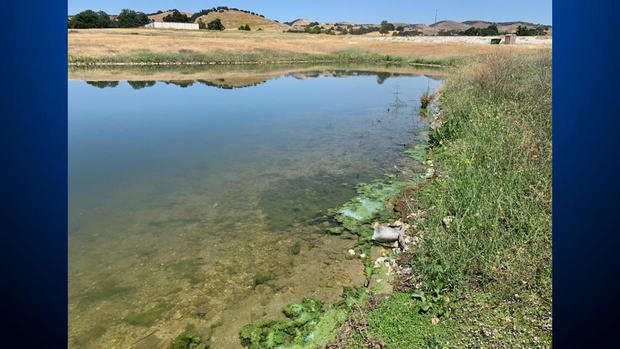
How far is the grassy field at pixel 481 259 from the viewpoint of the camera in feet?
9.57

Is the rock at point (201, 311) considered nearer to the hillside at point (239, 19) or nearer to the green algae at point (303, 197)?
the green algae at point (303, 197)

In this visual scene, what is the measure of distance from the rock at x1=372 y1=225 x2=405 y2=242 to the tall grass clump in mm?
471

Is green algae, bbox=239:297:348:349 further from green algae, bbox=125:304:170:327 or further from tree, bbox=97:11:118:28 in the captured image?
tree, bbox=97:11:118:28

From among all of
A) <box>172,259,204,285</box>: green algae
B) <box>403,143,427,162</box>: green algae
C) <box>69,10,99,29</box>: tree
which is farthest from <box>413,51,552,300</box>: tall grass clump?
<box>69,10,99,29</box>: tree

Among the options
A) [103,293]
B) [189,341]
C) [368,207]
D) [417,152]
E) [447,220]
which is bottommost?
[189,341]

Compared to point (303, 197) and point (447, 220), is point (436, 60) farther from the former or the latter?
point (447, 220)

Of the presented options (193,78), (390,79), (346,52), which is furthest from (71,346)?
(346,52)

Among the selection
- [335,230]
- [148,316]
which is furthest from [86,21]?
[148,316]

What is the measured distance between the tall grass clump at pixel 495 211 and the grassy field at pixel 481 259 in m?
0.01

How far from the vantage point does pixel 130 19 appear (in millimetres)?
73625

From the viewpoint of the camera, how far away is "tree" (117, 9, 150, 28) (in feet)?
240

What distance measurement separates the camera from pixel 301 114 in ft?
46.8

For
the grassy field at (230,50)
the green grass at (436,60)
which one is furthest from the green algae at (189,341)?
the green grass at (436,60)

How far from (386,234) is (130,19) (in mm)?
83709
